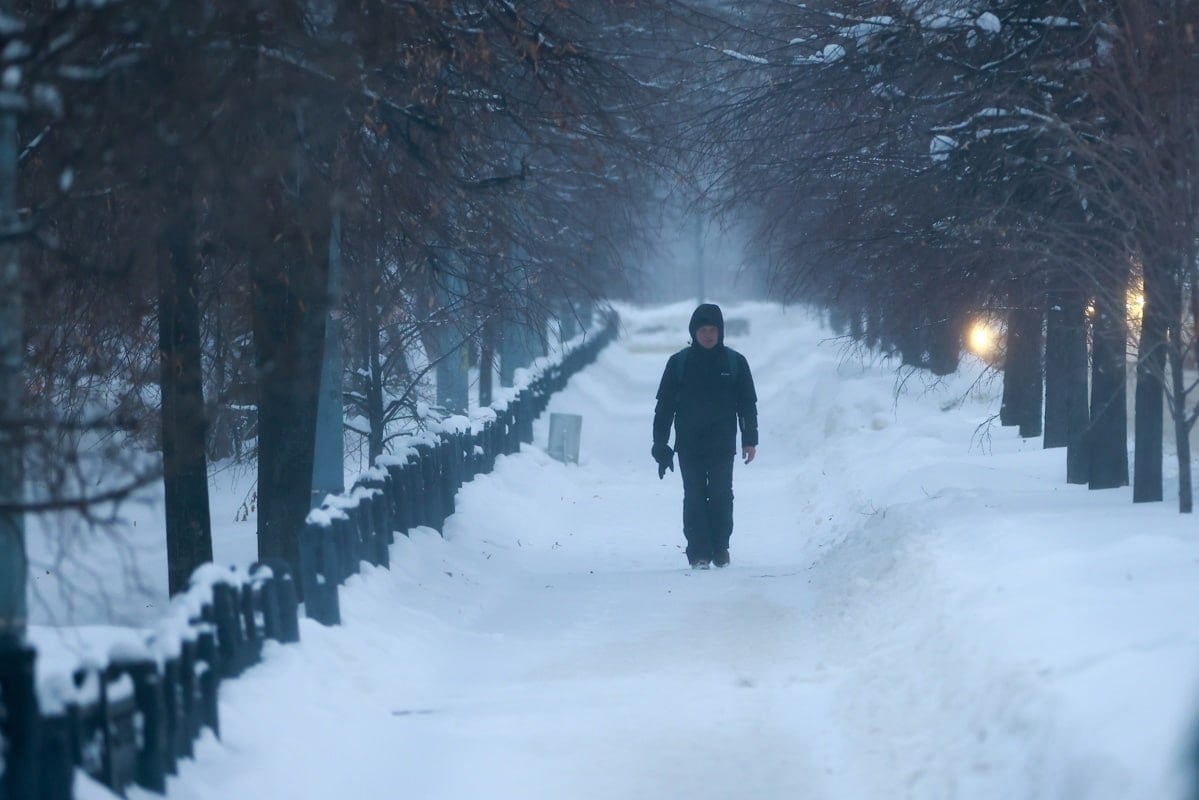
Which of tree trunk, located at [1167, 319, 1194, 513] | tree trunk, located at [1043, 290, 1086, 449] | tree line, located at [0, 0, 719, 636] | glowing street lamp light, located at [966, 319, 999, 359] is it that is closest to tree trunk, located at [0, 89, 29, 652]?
tree line, located at [0, 0, 719, 636]

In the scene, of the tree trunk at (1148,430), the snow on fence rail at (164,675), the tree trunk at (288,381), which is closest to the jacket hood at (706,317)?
the tree trunk at (288,381)

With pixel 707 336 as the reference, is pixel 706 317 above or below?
above

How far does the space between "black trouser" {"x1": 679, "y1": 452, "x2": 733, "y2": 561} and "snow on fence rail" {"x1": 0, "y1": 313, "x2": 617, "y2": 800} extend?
113 inches

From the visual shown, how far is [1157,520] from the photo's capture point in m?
7.53

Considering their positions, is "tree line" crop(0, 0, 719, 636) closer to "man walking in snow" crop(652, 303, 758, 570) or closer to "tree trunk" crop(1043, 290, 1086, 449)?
"man walking in snow" crop(652, 303, 758, 570)

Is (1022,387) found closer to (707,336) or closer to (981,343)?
(981,343)

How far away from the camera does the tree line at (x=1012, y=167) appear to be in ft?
25.3

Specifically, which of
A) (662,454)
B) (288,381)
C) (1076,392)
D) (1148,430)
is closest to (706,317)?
(662,454)

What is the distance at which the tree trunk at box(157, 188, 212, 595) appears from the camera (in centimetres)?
636

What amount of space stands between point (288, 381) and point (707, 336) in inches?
151

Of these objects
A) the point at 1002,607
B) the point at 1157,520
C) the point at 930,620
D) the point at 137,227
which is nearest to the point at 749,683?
the point at 930,620

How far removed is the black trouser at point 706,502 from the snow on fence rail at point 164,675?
9.39ft

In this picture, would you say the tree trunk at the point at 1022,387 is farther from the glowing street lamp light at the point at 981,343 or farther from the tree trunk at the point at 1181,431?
the tree trunk at the point at 1181,431

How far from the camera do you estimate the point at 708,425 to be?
10.4 meters
